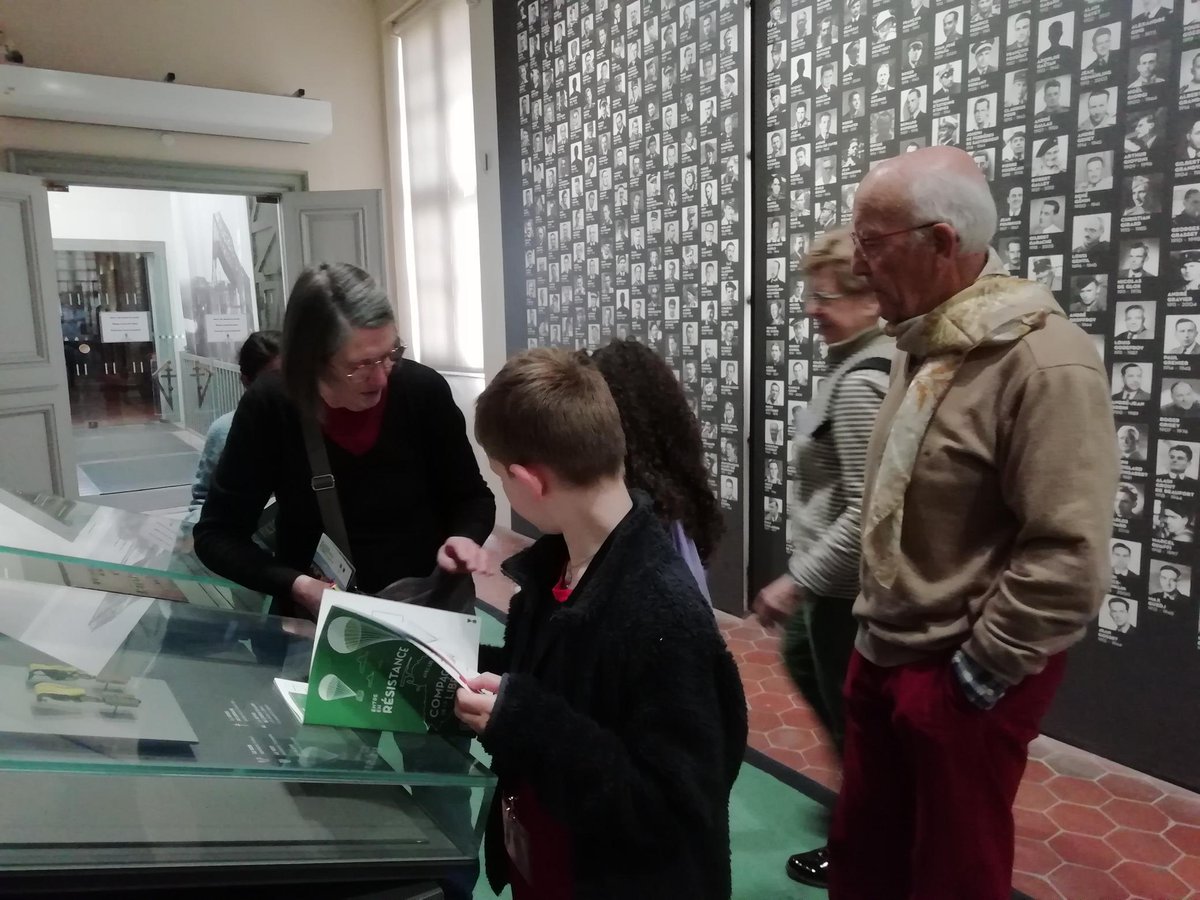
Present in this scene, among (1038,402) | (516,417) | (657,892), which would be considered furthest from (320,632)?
(1038,402)

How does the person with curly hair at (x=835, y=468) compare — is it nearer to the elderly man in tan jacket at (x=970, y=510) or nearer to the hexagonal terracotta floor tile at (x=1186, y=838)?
the elderly man in tan jacket at (x=970, y=510)

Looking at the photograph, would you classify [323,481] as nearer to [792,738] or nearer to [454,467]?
[454,467]

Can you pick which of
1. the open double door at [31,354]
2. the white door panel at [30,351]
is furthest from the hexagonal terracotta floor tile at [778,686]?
the white door panel at [30,351]

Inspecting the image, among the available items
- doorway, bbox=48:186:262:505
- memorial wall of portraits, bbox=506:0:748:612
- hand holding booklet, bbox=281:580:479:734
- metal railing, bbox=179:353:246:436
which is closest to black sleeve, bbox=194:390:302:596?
hand holding booklet, bbox=281:580:479:734

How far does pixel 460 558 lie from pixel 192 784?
913mm

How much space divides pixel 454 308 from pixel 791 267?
142 inches

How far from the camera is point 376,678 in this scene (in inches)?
35.9

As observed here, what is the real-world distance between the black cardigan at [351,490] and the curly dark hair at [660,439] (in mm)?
380

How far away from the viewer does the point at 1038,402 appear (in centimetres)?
130

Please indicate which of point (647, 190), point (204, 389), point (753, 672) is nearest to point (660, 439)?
point (753, 672)

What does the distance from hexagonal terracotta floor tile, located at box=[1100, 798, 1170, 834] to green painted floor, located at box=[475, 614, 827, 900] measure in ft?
2.57

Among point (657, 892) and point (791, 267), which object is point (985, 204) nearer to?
point (657, 892)

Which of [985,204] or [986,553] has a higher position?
[985,204]

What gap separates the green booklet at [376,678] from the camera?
89 cm
